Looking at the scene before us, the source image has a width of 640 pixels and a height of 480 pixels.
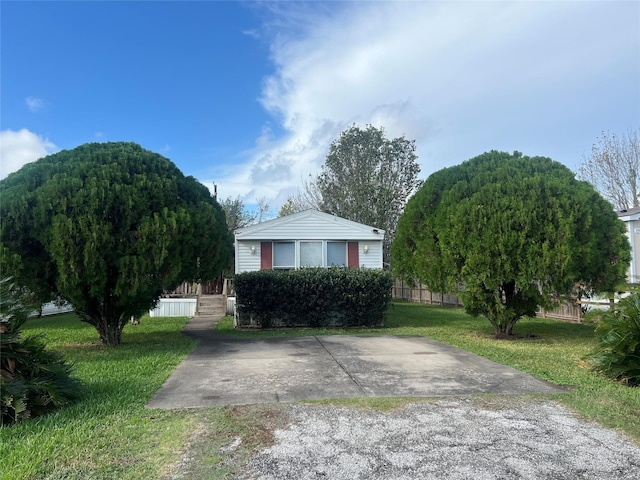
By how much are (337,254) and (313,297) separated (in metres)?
2.71

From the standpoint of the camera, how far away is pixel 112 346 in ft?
31.8

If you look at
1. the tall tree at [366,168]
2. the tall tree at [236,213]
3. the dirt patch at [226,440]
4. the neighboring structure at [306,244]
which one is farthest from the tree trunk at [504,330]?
the tall tree at [236,213]

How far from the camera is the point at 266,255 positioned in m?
14.8

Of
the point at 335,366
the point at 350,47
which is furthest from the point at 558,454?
the point at 350,47

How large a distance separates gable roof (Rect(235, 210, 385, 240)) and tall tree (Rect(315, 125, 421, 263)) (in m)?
11.6

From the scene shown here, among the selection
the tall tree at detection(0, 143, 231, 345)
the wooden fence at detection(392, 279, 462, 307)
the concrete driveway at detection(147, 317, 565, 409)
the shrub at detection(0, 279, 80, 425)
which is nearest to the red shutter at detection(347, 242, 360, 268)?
the wooden fence at detection(392, 279, 462, 307)

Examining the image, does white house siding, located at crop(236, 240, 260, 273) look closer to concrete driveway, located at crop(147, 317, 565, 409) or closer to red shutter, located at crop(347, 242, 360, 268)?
red shutter, located at crop(347, 242, 360, 268)

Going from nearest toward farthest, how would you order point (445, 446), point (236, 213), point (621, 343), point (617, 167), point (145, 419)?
point (445, 446) → point (145, 419) → point (621, 343) → point (617, 167) → point (236, 213)

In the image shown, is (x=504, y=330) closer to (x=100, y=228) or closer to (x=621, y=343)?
(x=621, y=343)

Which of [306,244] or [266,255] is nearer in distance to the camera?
[266,255]

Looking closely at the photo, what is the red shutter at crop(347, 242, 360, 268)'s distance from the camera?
50.0ft

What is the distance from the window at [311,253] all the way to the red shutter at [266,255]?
1.08m

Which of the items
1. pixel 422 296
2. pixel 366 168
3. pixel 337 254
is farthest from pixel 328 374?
pixel 366 168

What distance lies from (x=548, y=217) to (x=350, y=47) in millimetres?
6393
